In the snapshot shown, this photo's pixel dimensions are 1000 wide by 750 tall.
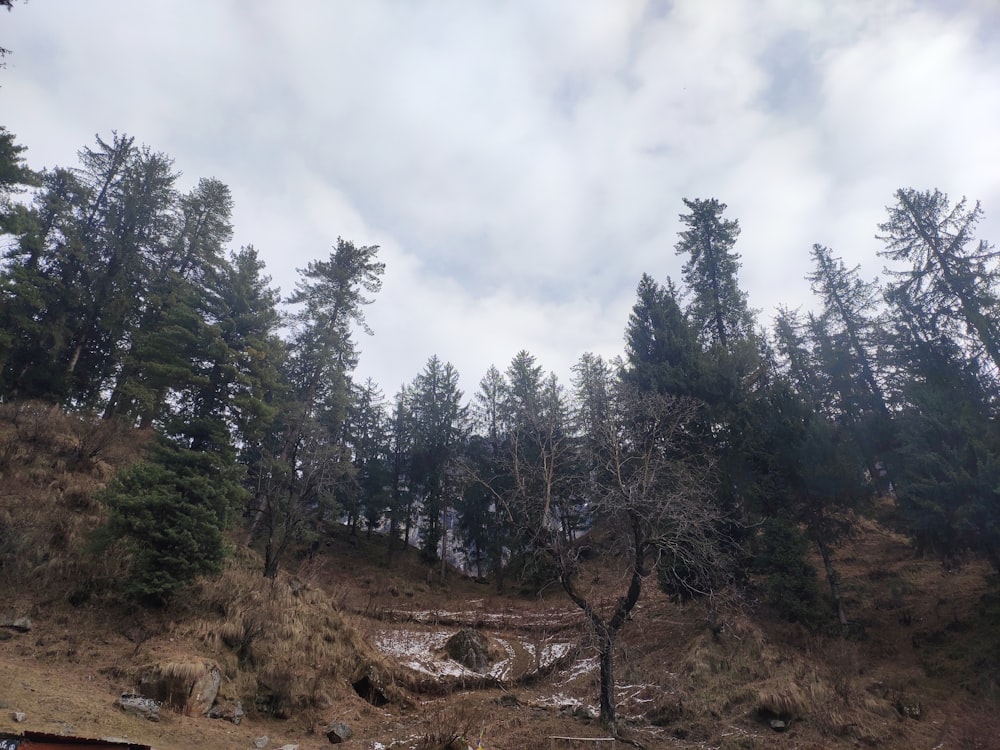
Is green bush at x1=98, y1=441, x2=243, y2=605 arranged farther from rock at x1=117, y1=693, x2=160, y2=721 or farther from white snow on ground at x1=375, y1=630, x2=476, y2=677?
white snow on ground at x1=375, y1=630, x2=476, y2=677

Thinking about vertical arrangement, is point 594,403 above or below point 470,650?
above

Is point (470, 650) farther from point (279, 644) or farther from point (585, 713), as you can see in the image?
point (279, 644)

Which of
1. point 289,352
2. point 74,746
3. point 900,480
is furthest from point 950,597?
point 289,352

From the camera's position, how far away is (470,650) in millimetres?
17781

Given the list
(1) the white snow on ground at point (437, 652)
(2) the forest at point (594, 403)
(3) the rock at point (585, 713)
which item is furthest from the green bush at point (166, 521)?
(3) the rock at point (585, 713)

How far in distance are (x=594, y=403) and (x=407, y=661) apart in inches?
436

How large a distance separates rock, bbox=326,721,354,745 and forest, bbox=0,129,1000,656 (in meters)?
5.38

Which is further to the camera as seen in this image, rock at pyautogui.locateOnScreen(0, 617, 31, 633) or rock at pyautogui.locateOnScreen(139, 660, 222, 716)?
rock at pyautogui.locateOnScreen(0, 617, 31, 633)

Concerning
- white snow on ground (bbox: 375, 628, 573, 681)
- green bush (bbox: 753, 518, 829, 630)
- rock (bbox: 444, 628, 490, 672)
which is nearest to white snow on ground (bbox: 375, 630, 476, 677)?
white snow on ground (bbox: 375, 628, 573, 681)

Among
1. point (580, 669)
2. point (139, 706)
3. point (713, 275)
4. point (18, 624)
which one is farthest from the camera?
point (713, 275)

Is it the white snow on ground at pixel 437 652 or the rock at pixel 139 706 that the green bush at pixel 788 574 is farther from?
the rock at pixel 139 706

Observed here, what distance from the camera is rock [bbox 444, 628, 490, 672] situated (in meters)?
17.4

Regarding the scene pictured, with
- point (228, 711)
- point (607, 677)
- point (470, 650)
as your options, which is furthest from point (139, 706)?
point (470, 650)

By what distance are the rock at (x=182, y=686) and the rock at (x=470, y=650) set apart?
880cm
